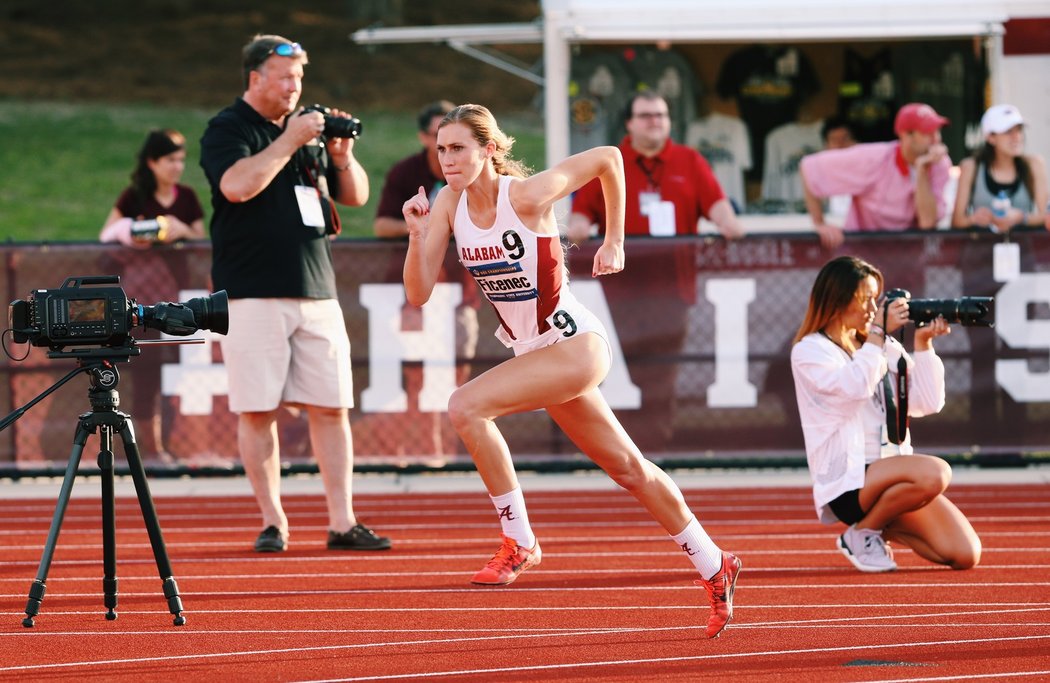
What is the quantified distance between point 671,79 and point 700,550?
9243 millimetres

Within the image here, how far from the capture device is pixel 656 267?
1080cm

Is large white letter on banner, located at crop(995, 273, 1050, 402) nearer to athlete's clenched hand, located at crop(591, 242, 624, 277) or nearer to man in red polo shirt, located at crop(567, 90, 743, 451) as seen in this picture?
man in red polo shirt, located at crop(567, 90, 743, 451)

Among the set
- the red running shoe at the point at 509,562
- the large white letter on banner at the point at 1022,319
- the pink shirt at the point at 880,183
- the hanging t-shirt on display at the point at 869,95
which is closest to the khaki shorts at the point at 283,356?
the red running shoe at the point at 509,562

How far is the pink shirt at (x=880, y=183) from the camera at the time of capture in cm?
1097

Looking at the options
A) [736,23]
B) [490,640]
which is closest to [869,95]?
[736,23]

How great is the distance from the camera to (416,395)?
10.8 m

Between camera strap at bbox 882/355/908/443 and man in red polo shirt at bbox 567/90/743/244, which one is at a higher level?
man in red polo shirt at bbox 567/90/743/244

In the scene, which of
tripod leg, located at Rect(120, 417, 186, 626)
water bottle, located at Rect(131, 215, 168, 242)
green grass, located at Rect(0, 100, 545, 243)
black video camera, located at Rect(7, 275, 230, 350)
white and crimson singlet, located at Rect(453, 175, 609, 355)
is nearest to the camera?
black video camera, located at Rect(7, 275, 230, 350)

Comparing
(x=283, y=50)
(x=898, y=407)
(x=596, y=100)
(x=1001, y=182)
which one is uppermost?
(x=596, y=100)

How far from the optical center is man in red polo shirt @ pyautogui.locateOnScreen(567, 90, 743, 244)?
10.9m

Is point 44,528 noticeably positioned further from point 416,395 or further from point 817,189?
point 817,189

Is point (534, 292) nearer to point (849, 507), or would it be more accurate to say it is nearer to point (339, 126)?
point (849, 507)

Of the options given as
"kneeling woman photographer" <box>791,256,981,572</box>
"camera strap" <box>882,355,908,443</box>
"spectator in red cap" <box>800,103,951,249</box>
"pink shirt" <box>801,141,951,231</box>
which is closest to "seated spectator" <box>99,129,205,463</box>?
"spectator in red cap" <box>800,103,951,249</box>

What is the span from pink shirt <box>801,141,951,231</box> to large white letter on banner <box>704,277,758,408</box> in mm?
913
